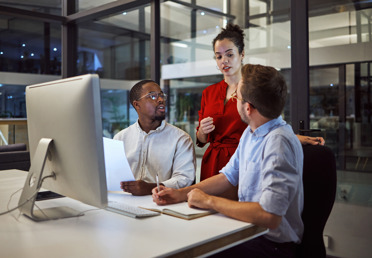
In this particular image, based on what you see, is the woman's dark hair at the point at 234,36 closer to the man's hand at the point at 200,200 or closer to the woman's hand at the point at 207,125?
the woman's hand at the point at 207,125

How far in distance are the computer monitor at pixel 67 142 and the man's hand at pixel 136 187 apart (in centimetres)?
33

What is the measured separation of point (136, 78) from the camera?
505cm

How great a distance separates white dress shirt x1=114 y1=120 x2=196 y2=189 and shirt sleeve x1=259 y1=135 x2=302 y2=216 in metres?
0.88

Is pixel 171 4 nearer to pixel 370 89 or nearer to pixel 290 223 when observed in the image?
pixel 370 89

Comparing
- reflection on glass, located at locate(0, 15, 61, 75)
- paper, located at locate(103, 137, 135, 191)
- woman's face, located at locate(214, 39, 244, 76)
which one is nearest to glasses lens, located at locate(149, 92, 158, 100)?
woman's face, located at locate(214, 39, 244, 76)

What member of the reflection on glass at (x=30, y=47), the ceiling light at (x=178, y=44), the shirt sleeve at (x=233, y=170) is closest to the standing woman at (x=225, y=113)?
the shirt sleeve at (x=233, y=170)

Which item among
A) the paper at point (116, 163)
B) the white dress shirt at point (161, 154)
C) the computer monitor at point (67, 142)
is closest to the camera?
the computer monitor at point (67, 142)

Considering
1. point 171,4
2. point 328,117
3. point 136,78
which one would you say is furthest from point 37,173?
point 136,78

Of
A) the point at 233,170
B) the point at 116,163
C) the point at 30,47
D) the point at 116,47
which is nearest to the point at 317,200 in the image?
the point at 233,170

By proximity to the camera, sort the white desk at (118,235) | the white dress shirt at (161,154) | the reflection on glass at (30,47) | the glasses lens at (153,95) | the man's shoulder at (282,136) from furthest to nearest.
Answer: the reflection on glass at (30,47), the glasses lens at (153,95), the white dress shirt at (161,154), the man's shoulder at (282,136), the white desk at (118,235)

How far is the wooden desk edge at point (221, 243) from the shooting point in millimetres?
1135

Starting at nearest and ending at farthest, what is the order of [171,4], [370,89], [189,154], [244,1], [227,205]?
[227,205]
[189,154]
[370,89]
[244,1]
[171,4]

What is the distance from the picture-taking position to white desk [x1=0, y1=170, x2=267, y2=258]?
1099 millimetres

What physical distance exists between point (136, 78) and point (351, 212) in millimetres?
3234
